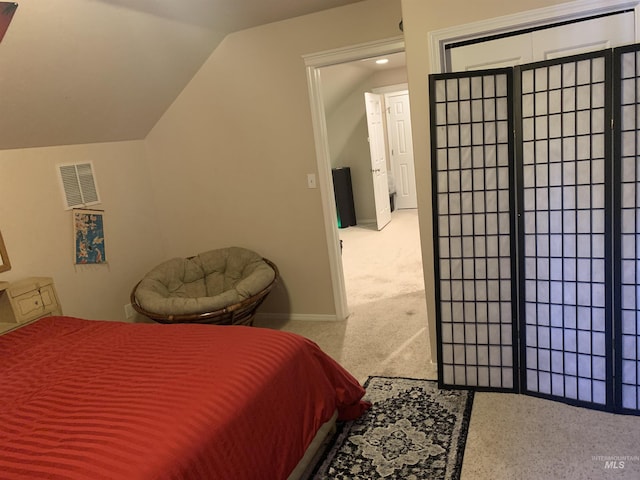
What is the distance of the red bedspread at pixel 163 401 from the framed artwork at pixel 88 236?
869 mm

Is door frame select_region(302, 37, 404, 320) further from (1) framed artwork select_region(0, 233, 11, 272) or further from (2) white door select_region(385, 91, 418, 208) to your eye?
(2) white door select_region(385, 91, 418, 208)

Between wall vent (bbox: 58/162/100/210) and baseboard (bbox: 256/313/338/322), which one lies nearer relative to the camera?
wall vent (bbox: 58/162/100/210)

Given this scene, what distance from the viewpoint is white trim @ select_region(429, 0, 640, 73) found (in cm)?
218

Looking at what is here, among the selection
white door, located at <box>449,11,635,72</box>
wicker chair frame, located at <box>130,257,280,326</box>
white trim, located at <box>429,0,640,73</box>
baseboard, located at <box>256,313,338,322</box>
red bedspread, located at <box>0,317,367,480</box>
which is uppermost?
white trim, located at <box>429,0,640,73</box>

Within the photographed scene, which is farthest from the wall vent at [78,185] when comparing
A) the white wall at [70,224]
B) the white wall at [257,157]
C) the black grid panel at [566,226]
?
the black grid panel at [566,226]

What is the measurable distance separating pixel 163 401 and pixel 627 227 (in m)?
2.05

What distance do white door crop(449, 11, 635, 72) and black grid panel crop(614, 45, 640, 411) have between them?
0.28m

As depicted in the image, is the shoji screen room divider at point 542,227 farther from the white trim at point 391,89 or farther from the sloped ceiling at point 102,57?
the white trim at point 391,89

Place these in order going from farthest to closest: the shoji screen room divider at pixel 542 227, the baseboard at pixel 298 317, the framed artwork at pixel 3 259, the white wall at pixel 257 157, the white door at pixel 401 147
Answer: the white door at pixel 401 147, the baseboard at pixel 298 317, the white wall at pixel 257 157, the framed artwork at pixel 3 259, the shoji screen room divider at pixel 542 227

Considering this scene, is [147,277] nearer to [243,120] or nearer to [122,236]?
[122,236]

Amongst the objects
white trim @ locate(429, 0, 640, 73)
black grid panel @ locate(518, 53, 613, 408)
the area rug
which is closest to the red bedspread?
the area rug

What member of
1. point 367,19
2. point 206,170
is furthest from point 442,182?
point 206,170

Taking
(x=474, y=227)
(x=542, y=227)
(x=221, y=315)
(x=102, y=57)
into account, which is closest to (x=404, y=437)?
(x=474, y=227)

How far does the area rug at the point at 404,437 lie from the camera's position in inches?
81.9
